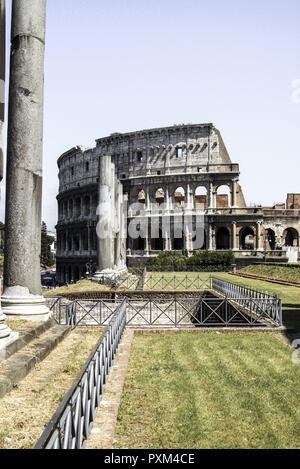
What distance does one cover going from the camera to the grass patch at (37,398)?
418cm

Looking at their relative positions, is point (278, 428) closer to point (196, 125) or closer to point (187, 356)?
point (187, 356)

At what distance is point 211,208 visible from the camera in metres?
50.0

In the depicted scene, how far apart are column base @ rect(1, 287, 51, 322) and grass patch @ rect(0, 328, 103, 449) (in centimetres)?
86

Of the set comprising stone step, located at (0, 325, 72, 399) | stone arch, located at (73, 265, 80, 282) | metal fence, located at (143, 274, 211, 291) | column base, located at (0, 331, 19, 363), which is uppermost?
column base, located at (0, 331, 19, 363)

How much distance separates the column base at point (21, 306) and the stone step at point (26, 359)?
413 mm

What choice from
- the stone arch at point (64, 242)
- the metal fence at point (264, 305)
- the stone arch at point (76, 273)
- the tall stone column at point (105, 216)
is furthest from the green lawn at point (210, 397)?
the stone arch at point (64, 242)

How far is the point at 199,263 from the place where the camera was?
42.9 metres

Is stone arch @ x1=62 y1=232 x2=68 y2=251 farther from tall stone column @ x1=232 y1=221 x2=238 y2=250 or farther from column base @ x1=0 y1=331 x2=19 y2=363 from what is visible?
column base @ x1=0 y1=331 x2=19 y2=363

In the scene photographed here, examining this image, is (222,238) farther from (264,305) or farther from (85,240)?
(264,305)

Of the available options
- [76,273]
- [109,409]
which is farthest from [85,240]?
[109,409]

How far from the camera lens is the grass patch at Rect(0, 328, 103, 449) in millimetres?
4180

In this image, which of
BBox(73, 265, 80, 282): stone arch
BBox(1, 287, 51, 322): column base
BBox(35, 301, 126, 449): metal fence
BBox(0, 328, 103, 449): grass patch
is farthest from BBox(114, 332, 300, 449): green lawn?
BBox(73, 265, 80, 282): stone arch

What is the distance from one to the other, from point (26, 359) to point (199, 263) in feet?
122
